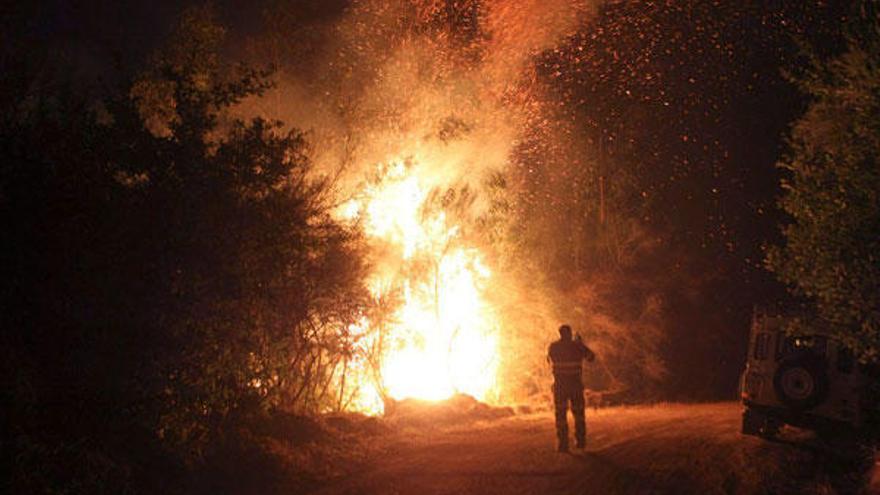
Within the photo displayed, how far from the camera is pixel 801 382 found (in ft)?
44.3

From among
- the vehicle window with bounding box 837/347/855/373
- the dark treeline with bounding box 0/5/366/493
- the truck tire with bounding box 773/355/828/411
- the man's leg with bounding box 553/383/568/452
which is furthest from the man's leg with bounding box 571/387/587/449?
the dark treeline with bounding box 0/5/366/493

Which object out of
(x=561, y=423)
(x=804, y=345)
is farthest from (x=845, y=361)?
(x=561, y=423)

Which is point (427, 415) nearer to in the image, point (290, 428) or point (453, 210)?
point (290, 428)

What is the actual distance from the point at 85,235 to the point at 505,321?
57.2ft

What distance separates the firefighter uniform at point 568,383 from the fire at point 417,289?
5838 millimetres

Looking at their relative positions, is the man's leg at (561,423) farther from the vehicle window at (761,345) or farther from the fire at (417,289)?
the fire at (417,289)

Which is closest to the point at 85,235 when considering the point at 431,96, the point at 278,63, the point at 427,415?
the point at 427,415

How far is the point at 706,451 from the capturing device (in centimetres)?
1277

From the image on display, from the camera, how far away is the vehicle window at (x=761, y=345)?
14.3m

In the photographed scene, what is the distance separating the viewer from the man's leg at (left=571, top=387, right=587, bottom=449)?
12.6 m

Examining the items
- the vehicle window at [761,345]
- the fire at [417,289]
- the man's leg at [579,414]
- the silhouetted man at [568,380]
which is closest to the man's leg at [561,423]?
the silhouetted man at [568,380]

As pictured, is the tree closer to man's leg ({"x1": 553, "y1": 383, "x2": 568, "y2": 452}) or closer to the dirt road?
the dirt road

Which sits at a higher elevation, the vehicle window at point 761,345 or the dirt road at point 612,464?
the vehicle window at point 761,345

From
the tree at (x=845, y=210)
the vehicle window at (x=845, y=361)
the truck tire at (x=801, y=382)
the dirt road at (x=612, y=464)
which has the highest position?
the tree at (x=845, y=210)
